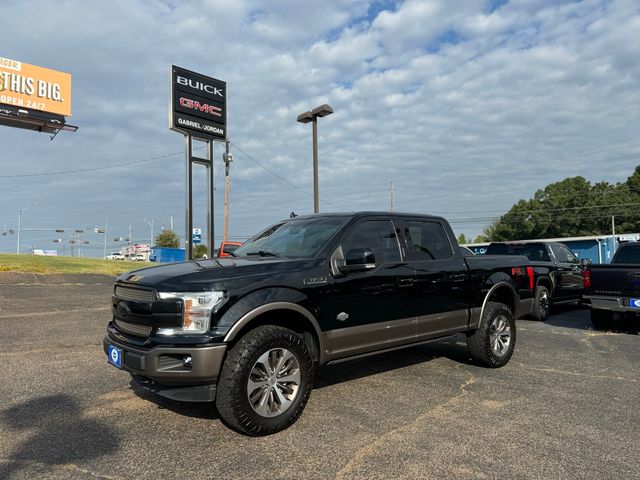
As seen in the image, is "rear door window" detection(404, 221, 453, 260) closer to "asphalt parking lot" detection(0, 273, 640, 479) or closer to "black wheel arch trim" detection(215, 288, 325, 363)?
"asphalt parking lot" detection(0, 273, 640, 479)

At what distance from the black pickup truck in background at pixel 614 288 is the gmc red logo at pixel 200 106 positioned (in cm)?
1434

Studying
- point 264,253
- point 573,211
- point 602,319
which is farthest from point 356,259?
point 573,211

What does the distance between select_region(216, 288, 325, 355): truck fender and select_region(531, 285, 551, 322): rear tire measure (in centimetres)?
777

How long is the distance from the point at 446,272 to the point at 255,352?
9.01 ft

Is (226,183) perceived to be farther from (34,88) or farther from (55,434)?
(55,434)

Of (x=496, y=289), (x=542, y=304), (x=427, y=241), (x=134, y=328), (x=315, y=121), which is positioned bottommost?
(x=542, y=304)

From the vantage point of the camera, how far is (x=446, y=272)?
559cm

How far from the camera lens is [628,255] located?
9250mm

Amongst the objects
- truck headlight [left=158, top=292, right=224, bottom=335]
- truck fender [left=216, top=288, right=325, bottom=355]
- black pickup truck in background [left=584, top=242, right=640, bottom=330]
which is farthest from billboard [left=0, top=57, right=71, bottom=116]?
black pickup truck in background [left=584, top=242, right=640, bottom=330]

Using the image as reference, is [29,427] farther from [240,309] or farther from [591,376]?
[591,376]

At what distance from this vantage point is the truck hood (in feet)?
12.3

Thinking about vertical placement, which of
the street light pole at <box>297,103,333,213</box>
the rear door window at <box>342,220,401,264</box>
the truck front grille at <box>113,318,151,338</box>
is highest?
the street light pole at <box>297,103,333,213</box>

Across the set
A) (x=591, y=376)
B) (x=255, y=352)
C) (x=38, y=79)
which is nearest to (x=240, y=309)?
(x=255, y=352)

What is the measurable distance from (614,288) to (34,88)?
3169cm
